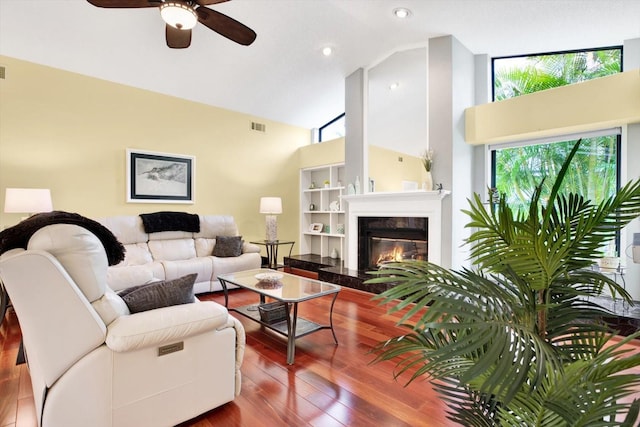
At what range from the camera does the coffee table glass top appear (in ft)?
8.19

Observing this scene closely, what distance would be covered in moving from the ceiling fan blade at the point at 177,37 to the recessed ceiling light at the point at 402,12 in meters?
2.31

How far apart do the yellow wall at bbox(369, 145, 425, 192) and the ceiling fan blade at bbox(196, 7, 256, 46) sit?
2686 mm

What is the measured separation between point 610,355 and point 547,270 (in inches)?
8.2

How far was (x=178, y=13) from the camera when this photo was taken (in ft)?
7.29

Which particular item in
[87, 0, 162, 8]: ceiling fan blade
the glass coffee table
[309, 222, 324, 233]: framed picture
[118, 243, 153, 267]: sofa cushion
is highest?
[87, 0, 162, 8]: ceiling fan blade

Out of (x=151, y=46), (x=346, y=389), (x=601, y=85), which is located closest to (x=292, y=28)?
(x=151, y=46)

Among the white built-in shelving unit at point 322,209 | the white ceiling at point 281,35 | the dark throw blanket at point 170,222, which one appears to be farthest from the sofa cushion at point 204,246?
the white ceiling at point 281,35

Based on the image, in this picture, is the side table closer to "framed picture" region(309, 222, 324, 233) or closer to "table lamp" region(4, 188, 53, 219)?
"framed picture" region(309, 222, 324, 233)

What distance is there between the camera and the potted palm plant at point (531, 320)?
2.04 feet

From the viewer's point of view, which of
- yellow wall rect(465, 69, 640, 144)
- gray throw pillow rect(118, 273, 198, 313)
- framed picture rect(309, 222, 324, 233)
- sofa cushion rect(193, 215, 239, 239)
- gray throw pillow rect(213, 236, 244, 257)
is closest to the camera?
gray throw pillow rect(118, 273, 198, 313)

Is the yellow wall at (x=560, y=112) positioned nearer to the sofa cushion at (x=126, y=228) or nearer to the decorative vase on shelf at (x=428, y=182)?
the decorative vase on shelf at (x=428, y=182)

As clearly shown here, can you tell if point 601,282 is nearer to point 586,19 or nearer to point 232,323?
point 232,323

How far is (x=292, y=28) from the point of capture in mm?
3914

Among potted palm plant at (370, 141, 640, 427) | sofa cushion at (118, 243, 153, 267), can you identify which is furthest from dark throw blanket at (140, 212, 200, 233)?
potted palm plant at (370, 141, 640, 427)
